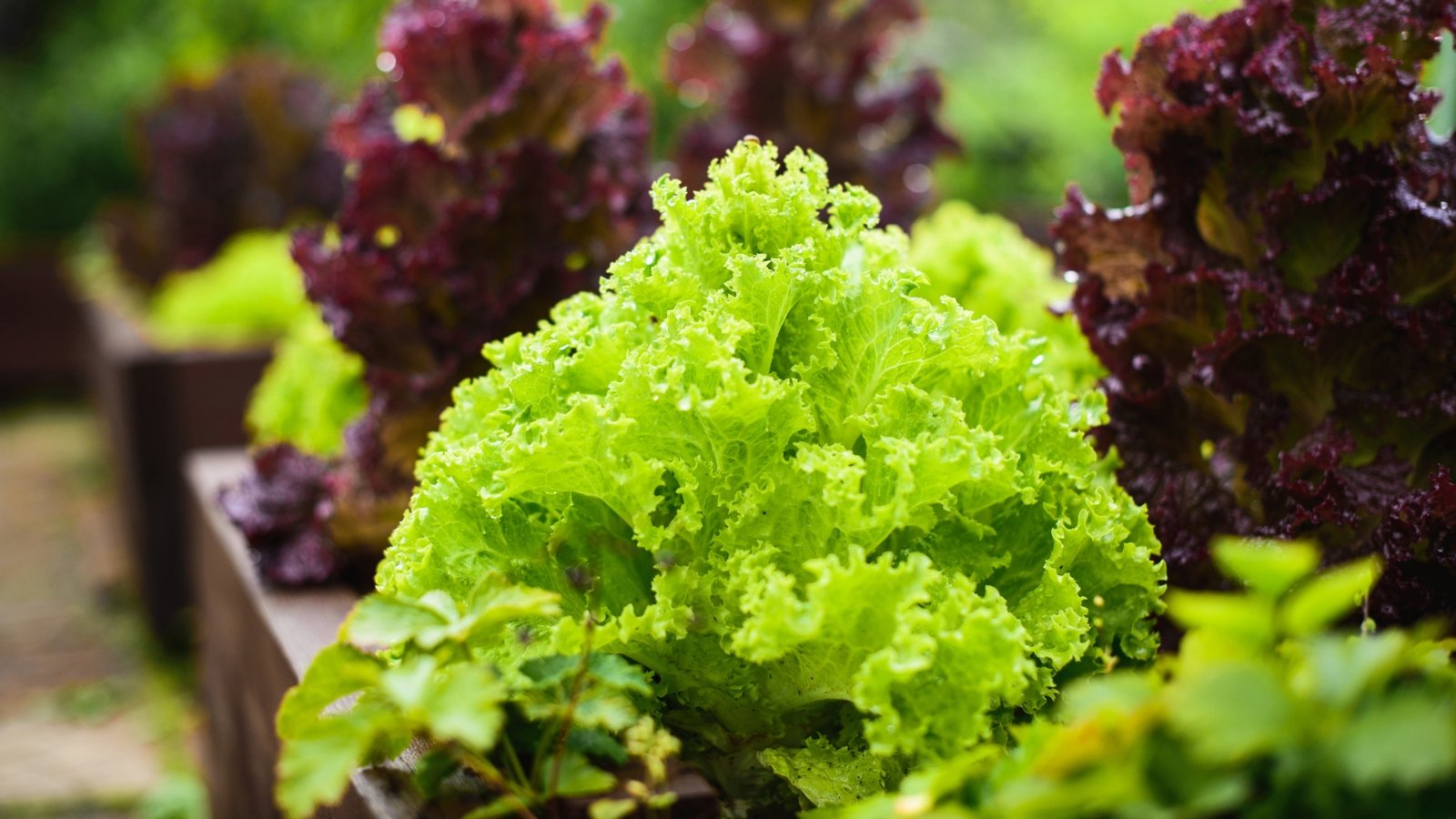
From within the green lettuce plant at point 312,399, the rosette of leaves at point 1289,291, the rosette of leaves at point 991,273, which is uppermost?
the rosette of leaves at point 991,273

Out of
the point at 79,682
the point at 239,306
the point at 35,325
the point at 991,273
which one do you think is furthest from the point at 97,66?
the point at 991,273

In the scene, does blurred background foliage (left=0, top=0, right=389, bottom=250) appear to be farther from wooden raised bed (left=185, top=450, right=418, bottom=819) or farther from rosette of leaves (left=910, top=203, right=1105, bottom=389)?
rosette of leaves (left=910, top=203, right=1105, bottom=389)

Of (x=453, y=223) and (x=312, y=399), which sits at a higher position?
(x=453, y=223)

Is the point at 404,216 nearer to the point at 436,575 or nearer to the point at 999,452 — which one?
the point at 436,575

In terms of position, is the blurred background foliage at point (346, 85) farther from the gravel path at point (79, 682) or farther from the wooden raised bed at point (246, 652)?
the wooden raised bed at point (246, 652)

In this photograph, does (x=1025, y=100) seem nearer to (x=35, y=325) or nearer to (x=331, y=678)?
(x=35, y=325)

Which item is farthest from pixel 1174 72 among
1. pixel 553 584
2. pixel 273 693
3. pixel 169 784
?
pixel 169 784

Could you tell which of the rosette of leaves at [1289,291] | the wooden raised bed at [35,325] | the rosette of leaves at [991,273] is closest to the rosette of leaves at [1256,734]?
the rosette of leaves at [1289,291]

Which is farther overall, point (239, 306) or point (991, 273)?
point (239, 306)
